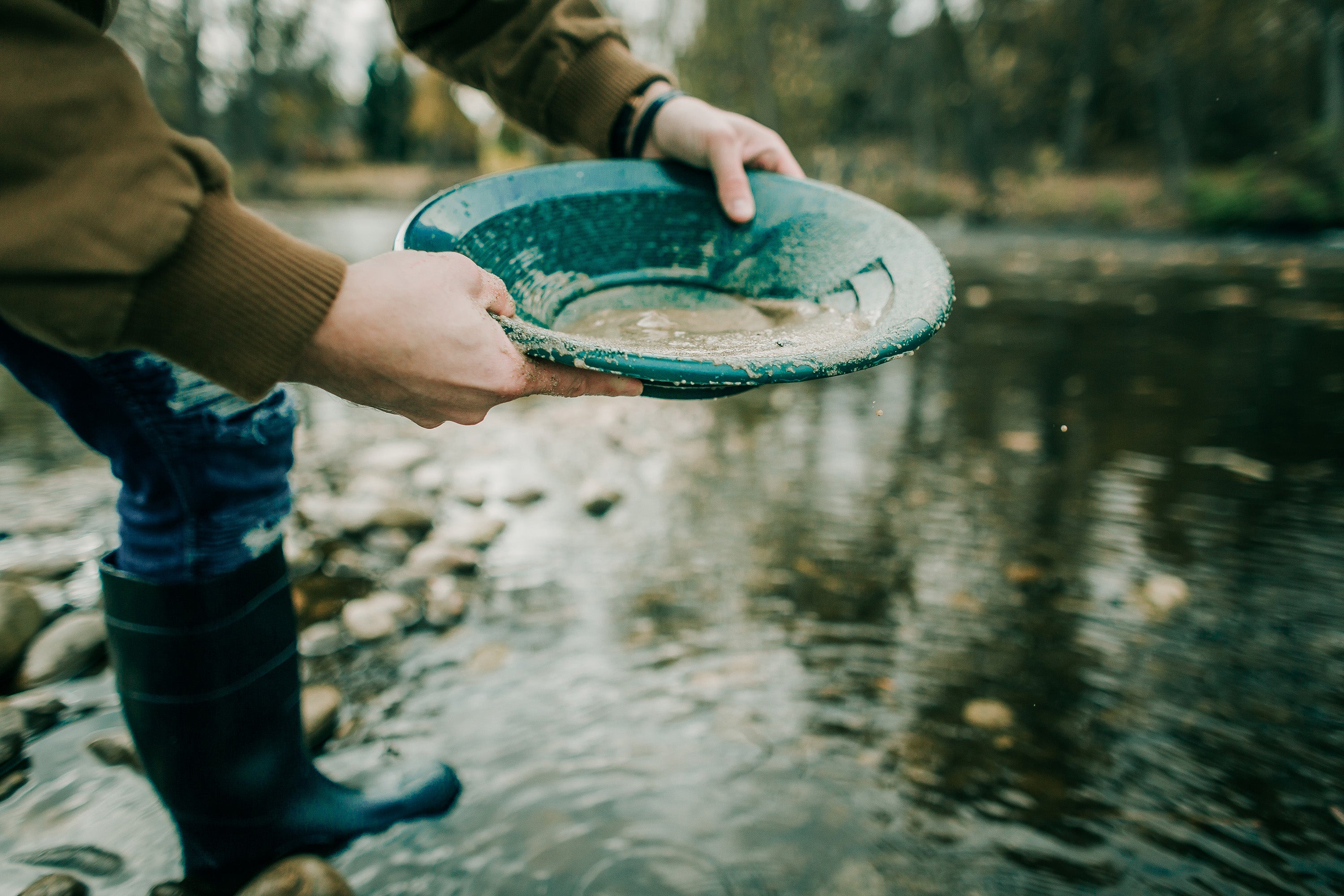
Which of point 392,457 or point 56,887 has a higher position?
point 392,457

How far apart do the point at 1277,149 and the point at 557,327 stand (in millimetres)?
16175

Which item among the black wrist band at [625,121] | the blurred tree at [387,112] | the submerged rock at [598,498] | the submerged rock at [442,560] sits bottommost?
the submerged rock at [442,560]

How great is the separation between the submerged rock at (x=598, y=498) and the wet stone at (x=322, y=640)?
0.88m

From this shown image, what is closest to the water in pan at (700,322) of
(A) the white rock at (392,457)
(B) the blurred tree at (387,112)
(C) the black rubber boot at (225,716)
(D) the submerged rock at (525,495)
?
(C) the black rubber boot at (225,716)

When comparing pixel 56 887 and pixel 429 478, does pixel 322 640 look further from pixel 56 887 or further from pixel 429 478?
pixel 429 478

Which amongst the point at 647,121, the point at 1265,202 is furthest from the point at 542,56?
the point at 1265,202

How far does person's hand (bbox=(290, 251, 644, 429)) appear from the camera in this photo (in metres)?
0.76

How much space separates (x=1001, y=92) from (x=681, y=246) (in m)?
22.3

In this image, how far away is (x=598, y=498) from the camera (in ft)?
8.13

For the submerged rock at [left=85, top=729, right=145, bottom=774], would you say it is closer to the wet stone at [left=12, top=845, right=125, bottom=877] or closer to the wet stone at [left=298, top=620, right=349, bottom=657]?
the wet stone at [left=12, top=845, right=125, bottom=877]

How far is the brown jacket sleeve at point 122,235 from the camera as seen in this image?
1.98 ft

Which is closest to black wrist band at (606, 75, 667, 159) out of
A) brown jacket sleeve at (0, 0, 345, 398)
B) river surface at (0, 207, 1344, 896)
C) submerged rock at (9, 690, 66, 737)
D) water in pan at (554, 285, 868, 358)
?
water in pan at (554, 285, 868, 358)

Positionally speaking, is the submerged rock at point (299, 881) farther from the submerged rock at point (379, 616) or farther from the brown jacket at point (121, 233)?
the brown jacket at point (121, 233)

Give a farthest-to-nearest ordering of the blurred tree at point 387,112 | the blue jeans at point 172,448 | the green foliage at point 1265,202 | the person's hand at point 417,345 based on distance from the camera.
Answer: the blurred tree at point 387,112
the green foliage at point 1265,202
the blue jeans at point 172,448
the person's hand at point 417,345
